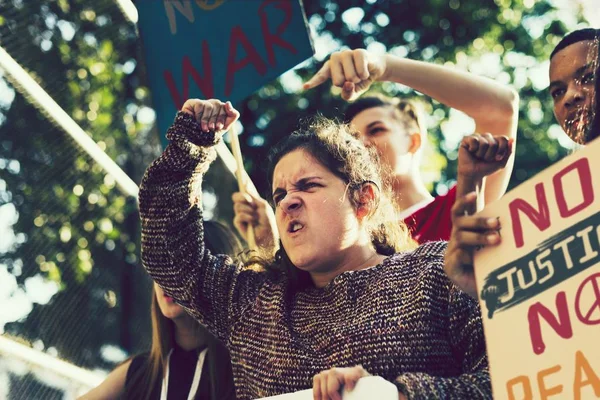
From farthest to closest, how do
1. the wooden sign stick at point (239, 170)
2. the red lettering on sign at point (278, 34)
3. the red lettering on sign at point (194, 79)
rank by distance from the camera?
the red lettering on sign at point (194, 79) → the red lettering on sign at point (278, 34) → the wooden sign stick at point (239, 170)

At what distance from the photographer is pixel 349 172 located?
2.15 metres

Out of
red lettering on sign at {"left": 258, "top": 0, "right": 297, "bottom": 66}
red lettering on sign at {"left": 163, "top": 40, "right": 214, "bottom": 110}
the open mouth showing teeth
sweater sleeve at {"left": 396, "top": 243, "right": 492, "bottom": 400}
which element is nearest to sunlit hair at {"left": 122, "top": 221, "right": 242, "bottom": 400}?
red lettering on sign at {"left": 163, "top": 40, "right": 214, "bottom": 110}

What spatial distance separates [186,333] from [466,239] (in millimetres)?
1291

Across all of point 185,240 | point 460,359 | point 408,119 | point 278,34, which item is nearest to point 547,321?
point 460,359

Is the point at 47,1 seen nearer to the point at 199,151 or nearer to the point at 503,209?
the point at 199,151

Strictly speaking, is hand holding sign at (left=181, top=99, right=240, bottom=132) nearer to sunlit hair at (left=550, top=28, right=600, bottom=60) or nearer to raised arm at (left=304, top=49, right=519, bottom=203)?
raised arm at (left=304, top=49, right=519, bottom=203)

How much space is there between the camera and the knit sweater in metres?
1.73

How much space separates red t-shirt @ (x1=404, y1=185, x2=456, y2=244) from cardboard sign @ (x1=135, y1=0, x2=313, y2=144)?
1.74 ft

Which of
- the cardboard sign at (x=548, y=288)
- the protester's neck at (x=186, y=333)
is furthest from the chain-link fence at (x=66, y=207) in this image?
the cardboard sign at (x=548, y=288)

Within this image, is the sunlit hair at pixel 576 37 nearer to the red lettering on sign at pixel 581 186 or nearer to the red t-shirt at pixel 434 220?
the red lettering on sign at pixel 581 186

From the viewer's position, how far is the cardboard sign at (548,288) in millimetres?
1263

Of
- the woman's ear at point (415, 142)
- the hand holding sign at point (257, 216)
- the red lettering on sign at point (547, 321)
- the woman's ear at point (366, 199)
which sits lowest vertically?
the red lettering on sign at point (547, 321)

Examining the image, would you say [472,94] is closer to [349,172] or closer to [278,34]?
[349,172]

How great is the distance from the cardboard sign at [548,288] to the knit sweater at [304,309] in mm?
234
